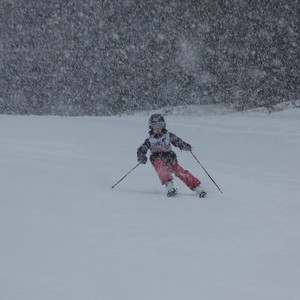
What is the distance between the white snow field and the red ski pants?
0.30m

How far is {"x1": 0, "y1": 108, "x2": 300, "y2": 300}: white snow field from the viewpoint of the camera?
453 cm

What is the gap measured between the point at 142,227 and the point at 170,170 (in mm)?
2926

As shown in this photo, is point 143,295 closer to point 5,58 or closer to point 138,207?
point 138,207

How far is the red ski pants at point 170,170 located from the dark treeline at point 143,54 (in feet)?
44.5

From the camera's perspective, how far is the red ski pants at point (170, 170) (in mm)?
9016

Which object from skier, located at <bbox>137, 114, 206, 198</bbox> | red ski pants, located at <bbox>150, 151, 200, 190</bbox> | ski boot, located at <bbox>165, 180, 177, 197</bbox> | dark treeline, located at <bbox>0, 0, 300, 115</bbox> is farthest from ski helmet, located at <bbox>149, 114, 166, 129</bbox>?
dark treeline, located at <bbox>0, 0, 300, 115</bbox>

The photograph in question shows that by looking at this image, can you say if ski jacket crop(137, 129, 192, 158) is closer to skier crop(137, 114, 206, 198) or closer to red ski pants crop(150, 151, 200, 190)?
skier crop(137, 114, 206, 198)

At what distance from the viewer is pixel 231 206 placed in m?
8.20

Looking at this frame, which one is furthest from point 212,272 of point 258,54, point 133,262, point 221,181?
point 258,54

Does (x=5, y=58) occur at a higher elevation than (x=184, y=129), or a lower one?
higher

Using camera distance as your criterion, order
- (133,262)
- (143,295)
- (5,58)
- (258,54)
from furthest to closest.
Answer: (5,58), (258,54), (133,262), (143,295)

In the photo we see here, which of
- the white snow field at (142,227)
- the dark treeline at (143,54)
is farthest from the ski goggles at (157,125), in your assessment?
the dark treeline at (143,54)

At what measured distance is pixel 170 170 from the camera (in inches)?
371

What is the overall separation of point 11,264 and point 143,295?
1369 millimetres
